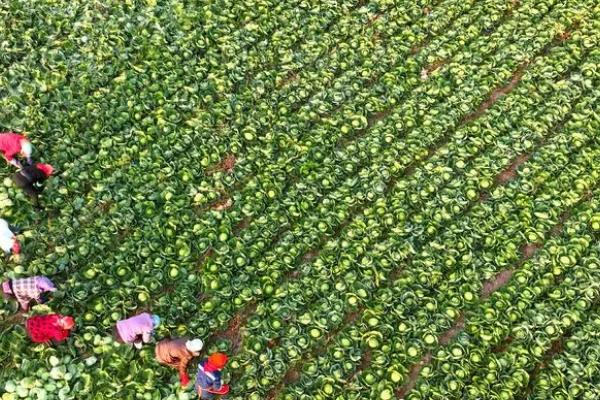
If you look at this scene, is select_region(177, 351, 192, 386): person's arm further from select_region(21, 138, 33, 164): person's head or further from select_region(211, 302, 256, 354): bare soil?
select_region(21, 138, 33, 164): person's head

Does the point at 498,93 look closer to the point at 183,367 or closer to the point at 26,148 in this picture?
the point at 183,367

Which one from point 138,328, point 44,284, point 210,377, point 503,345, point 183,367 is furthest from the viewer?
point 503,345

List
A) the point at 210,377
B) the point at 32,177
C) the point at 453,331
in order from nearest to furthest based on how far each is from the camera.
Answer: the point at 210,377, the point at 453,331, the point at 32,177

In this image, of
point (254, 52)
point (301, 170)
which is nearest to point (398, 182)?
point (301, 170)

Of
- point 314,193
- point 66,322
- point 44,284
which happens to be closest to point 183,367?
point 66,322

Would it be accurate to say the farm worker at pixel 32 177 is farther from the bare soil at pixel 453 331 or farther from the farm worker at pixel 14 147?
the bare soil at pixel 453 331

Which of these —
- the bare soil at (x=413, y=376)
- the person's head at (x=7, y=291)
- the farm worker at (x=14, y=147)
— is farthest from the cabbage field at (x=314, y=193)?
the farm worker at (x=14, y=147)

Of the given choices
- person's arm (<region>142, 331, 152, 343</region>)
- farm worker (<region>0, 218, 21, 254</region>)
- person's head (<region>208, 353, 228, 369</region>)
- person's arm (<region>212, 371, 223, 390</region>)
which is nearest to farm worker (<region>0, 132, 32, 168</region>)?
farm worker (<region>0, 218, 21, 254</region>)
